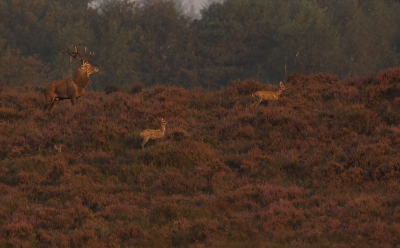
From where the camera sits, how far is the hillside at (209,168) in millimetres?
12109

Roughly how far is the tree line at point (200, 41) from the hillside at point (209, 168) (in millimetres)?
30310

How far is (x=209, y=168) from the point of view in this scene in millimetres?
15961

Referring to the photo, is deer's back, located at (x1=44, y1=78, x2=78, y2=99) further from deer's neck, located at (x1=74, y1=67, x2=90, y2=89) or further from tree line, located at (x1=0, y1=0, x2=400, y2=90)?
tree line, located at (x1=0, y1=0, x2=400, y2=90)

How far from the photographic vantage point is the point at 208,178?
51.4 ft

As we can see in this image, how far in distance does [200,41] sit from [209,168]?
43039 millimetres

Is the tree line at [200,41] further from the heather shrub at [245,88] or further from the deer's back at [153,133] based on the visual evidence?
the deer's back at [153,133]

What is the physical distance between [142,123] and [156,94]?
3.29m

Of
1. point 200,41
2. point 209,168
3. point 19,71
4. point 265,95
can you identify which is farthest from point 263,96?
point 200,41

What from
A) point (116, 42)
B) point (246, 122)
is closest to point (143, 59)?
point (116, 42)

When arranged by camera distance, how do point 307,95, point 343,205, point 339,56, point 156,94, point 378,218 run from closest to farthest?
point 378,218 < point 343,205 < point 307,95 < point 156,94 < point 339,56

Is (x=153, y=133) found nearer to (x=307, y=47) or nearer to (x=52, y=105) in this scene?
(x=52, y=105)

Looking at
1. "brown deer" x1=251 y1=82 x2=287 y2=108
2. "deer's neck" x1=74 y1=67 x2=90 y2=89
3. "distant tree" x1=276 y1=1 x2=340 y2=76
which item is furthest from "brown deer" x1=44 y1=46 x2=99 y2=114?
"distant tree" x1=276 y1=1 x2=340 y2=76

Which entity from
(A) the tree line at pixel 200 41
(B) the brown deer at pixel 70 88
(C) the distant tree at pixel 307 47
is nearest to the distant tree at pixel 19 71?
(A) the tree line at pixel 200 41

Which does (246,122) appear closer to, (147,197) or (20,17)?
(147,197)
